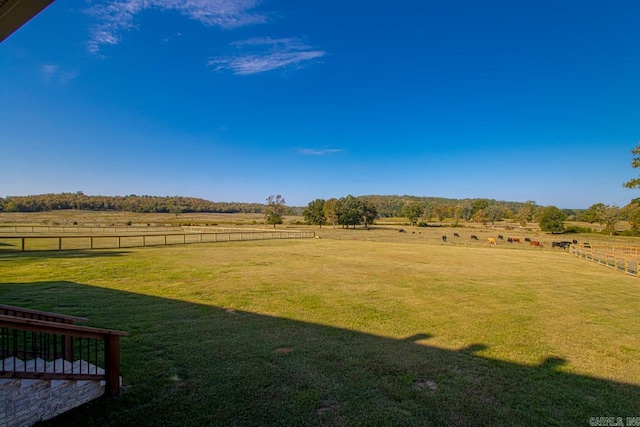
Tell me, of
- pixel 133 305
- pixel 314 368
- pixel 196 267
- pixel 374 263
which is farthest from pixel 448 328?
pixel 196 267

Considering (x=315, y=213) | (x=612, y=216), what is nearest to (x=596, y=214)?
(x=612, y=216)

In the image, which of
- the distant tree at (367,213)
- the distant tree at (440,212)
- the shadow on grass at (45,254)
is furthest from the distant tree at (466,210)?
the shadow on grass at (45,254)

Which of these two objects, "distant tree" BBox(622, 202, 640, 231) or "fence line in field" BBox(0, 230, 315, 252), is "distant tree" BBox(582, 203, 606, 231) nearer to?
"distant tree" BBox(622, 202, 640, 231)

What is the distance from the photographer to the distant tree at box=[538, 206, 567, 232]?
72.5 m

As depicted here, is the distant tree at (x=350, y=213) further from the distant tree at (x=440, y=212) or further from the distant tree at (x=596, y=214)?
the distant tree at (x=596, y=214)

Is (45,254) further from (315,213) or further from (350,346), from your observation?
(315,213)

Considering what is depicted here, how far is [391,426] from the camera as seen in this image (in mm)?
3998

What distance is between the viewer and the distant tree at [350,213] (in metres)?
83.6

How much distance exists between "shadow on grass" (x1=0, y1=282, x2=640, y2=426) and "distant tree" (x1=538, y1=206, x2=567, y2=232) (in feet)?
276

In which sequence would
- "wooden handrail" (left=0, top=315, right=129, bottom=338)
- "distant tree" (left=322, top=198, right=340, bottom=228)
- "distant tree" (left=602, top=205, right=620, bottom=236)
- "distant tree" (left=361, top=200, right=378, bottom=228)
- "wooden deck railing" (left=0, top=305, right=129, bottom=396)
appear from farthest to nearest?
→ "distant tree" (left=322, top=198, right=340, bottom=228) < "distant tree" (left=361, top=200, right=378, bottom=228) < "distant tree" (left=602, top=205, right=620, bottom=236) < "wooden deck railing" (left=0, top=305, right=129, bottom=396) < "wooden handrail" (left=0, top=315, right=129, bottom=338)

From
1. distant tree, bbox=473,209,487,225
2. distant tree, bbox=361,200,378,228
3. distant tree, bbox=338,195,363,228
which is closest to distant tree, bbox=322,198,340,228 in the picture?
distant tree, bbox=338,195,363,228

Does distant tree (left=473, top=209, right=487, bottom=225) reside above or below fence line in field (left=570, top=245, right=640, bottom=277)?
above

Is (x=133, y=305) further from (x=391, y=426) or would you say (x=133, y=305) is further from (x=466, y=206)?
(x=466, y=206)

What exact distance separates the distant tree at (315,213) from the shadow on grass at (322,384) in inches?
3443
